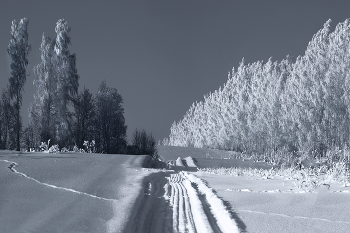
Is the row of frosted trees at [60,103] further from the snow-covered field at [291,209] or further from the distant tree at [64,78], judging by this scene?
the snow-covered field at [291,209]

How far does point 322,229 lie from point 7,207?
11.7ft

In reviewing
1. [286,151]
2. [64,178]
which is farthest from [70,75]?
[64,178]

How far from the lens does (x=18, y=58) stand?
28188 millimetres

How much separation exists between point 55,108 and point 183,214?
25.8 metres

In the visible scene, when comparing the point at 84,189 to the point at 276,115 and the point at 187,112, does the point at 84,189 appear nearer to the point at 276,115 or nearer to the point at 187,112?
the point at 276,115

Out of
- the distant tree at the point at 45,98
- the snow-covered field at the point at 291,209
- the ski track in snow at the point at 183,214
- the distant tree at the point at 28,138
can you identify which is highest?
the distant tree at the point at 45,98

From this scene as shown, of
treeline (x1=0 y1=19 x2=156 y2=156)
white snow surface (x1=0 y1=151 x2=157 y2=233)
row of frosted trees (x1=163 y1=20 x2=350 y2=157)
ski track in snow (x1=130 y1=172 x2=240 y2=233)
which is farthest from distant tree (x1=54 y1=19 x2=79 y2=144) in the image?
ski track in snow (x1=130 y1=172 x2=240 y2=233)

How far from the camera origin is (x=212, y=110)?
66938 mm

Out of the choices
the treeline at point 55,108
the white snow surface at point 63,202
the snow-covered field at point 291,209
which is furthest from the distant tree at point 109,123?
the snow-covered field at point 291,209

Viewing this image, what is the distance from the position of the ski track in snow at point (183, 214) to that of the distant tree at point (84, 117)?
25434 millimetres

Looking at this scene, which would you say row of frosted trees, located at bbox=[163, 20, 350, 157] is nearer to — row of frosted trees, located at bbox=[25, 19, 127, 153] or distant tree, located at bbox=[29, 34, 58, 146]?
row of frosted trees, located at bbox=[25, 19, 127, 153]

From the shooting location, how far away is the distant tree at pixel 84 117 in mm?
32219

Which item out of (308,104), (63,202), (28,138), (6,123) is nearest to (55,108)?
(28,138)

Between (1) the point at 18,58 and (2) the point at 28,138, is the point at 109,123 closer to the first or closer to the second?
(2) the point at 28,138
